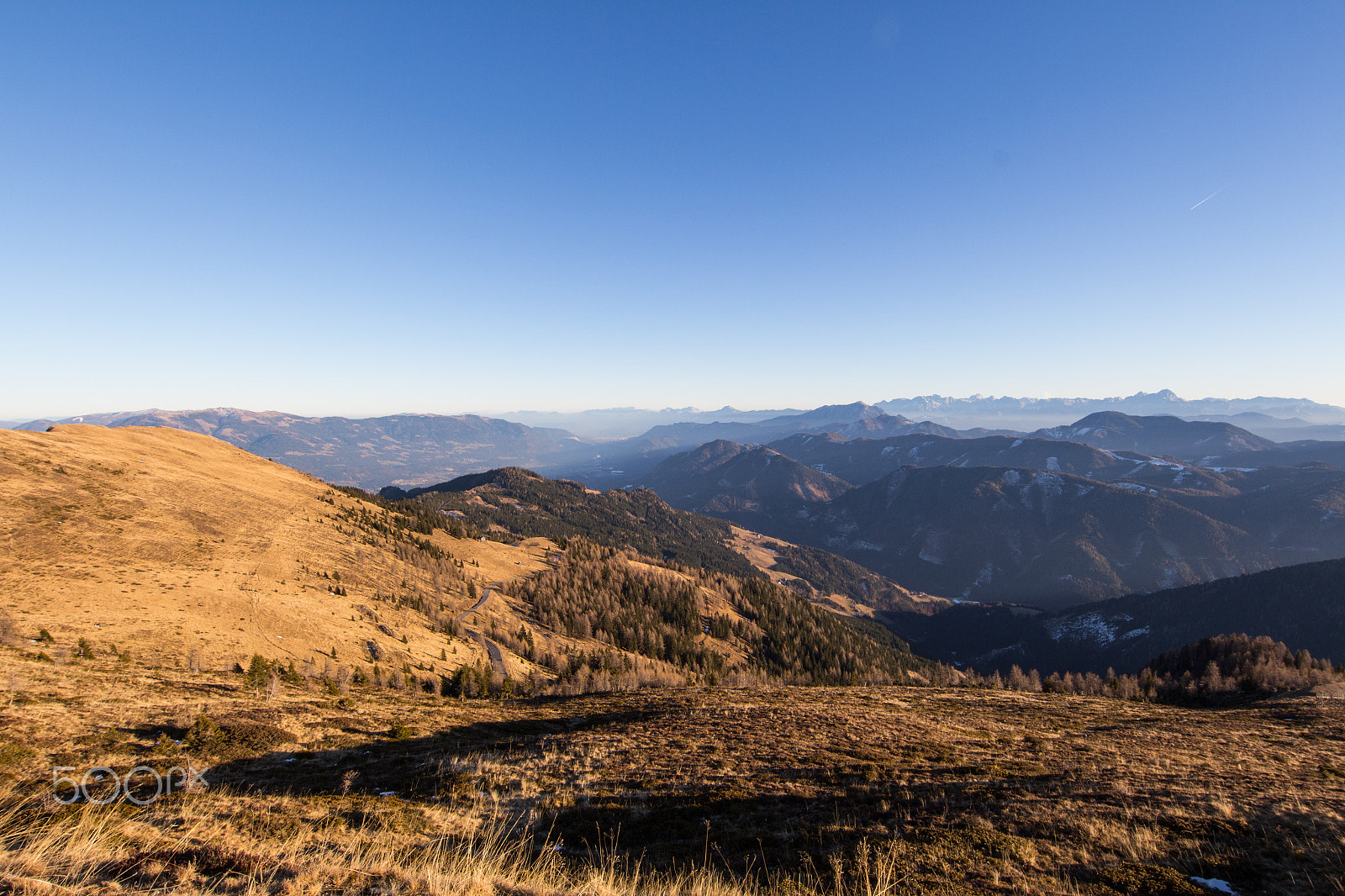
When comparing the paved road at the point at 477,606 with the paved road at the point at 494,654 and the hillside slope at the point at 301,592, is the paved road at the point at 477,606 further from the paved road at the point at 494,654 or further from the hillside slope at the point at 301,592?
the paved road at the point at 494,654

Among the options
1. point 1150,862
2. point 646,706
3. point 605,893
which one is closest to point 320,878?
point 605,893

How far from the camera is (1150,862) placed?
11695mm

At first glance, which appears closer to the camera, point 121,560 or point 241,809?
point 241,809

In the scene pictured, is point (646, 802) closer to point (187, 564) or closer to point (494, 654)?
point (494, 654)

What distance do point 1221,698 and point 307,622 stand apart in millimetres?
119525

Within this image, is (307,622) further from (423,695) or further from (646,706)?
(646,706)

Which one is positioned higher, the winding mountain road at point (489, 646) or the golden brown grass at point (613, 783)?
the golden brown grass at point (613, 783)

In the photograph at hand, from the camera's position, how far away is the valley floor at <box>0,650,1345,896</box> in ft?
33.3

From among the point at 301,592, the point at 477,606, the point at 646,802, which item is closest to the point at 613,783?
the point at 646,802

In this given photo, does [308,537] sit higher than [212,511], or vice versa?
[212,511]

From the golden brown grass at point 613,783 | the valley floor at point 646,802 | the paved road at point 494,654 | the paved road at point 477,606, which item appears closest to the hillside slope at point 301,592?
the paved road at point 477,606

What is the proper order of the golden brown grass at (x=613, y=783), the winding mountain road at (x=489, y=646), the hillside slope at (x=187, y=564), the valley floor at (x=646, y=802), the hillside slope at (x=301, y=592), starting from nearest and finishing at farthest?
the valley floor at (x=646, y=802) → the golden brown grass at (x=613, y=783) → the hillside slope at (x=187, y=564) → the hillside slope at (x=301, y=592) → the winding mountain road at (x=489, y=646)

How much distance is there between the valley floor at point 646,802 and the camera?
33.3ft

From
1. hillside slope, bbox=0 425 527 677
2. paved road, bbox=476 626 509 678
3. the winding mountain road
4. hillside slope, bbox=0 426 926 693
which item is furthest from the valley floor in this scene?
the winding mountain road
